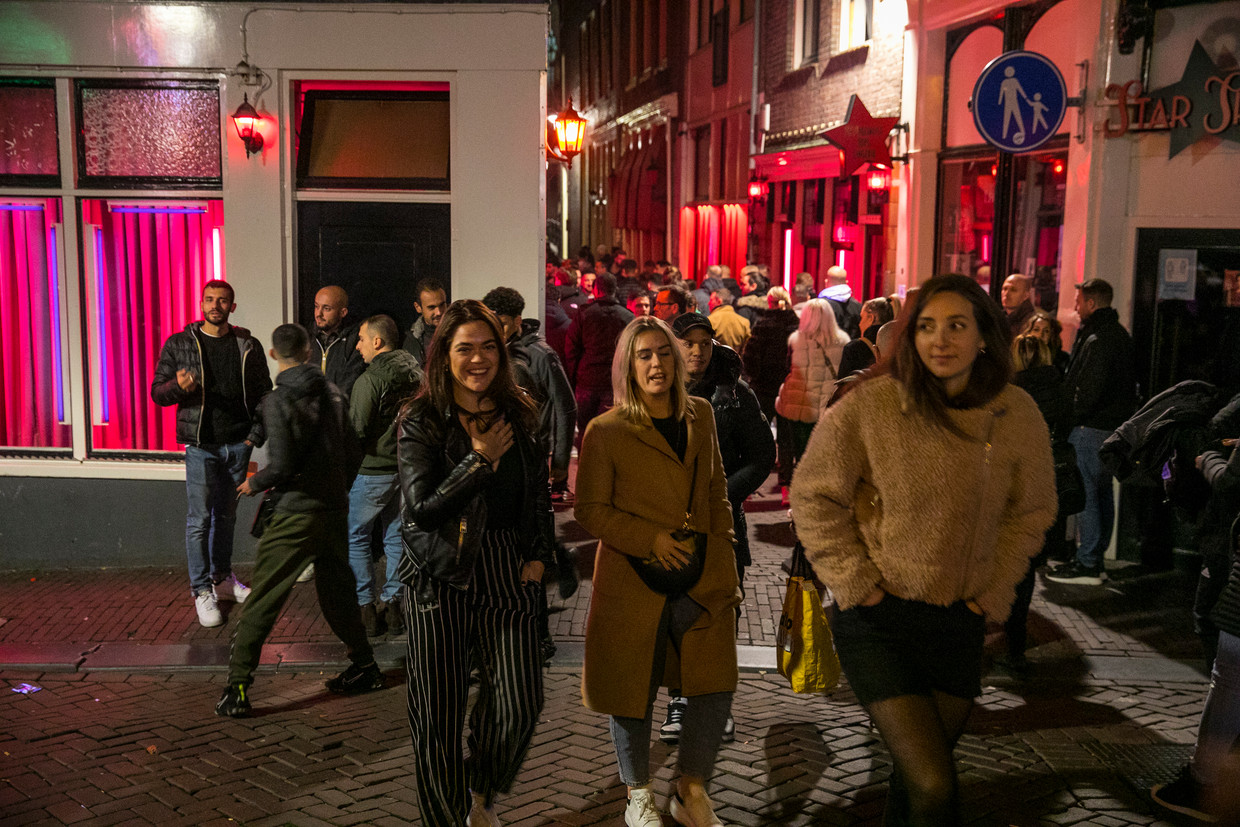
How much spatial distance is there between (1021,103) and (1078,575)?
3.23 meters

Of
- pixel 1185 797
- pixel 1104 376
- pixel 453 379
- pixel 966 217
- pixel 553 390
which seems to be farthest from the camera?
pixel 966 217

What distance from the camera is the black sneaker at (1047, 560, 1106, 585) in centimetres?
823

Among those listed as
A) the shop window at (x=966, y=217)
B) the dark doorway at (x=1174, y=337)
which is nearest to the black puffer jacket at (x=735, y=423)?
the dark doorway at (x=1174, y=337)

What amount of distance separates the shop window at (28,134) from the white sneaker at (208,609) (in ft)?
11.1

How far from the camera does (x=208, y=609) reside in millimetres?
7027

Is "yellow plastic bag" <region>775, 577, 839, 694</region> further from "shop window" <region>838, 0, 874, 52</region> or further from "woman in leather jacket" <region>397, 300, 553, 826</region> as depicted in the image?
"shop window" <region>838, 0, 874, 52</region>

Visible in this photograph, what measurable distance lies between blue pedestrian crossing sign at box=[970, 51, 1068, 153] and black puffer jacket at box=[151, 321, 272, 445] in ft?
16.0

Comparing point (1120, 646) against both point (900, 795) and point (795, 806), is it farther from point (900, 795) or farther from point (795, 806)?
point (900, 795)

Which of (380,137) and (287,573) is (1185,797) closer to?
(287,573)

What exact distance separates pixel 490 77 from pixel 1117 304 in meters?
4.97

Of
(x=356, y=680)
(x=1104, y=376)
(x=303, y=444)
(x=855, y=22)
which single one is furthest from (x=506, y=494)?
(x=855, y=22)

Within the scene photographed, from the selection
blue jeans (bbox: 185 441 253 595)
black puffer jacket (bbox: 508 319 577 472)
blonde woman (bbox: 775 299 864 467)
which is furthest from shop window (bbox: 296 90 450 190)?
blonde woman (bbox: 775 299 864 467)

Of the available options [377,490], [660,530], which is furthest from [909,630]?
[377,490]

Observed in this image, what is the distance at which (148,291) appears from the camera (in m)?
8.77
